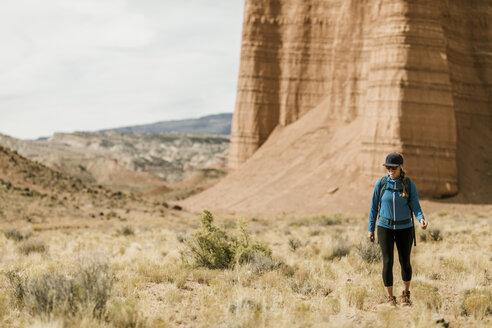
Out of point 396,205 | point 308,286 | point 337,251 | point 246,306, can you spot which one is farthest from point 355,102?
point 246,306

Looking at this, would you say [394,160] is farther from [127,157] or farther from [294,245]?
[127,157]

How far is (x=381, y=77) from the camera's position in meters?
28.7

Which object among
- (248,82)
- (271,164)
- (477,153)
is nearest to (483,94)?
(477,153)

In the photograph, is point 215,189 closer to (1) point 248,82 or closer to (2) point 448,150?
(1) point 248,82

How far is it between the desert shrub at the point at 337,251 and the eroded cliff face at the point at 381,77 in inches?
671

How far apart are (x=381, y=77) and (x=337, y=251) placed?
62.5 feet

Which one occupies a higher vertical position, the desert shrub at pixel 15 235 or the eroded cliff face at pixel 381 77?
the eroded cliff face at pixel 381 77

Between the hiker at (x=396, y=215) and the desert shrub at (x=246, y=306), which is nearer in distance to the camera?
the desert shrub at (x=246, y=306)

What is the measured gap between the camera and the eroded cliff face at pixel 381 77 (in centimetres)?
2788

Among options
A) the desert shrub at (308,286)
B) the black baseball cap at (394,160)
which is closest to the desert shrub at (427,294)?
the desert shrub at (308,286)

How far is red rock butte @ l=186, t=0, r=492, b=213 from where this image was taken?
27969mm

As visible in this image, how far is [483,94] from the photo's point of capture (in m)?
33.2

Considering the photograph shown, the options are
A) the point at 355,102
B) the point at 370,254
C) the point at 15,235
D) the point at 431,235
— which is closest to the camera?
the point at 370,254

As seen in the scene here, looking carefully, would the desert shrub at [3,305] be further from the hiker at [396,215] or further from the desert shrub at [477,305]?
the desert shrub at [477,305]
